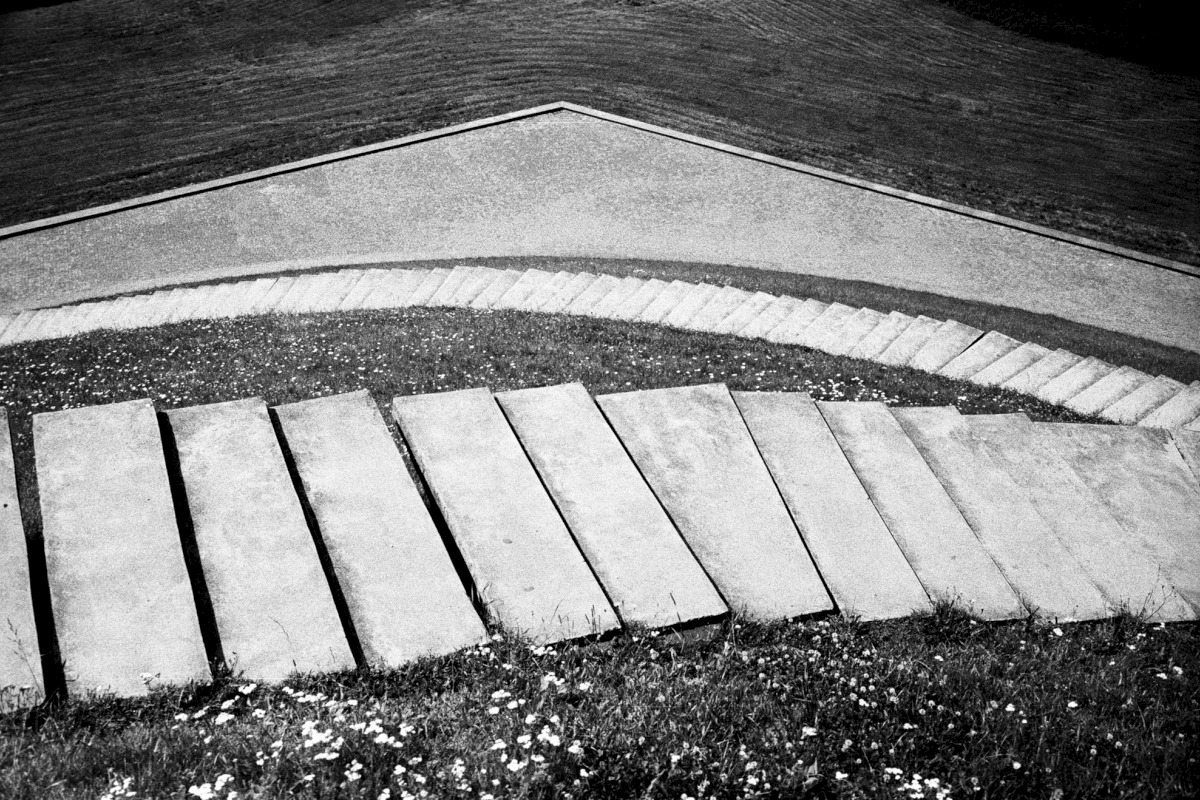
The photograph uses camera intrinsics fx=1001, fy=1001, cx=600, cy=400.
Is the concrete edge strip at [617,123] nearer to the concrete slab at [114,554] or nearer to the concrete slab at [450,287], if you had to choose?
the concrete slab at [450,287]

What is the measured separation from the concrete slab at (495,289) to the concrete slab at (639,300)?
1599 millimetres

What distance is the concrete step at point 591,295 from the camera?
40.1 ft

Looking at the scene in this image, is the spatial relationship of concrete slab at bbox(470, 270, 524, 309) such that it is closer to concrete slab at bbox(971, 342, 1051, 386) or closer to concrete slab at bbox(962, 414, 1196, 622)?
concrete slab at bbox(971, 342, 1051, 386)

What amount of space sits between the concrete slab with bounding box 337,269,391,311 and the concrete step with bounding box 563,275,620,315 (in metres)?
2.68

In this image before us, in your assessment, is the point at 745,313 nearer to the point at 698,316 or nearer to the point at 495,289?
the point at 698,316

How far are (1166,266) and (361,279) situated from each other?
40.9 ft

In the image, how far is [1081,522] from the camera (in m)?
5.86

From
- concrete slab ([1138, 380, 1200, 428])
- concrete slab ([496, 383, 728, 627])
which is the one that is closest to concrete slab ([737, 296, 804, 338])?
concrete slab ([1138, 380, 1200, 428])

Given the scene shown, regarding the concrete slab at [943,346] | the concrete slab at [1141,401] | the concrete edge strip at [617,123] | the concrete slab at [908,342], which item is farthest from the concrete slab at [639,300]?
the concrete edge strip at [617,123]

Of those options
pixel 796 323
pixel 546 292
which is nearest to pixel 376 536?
pixel 796 323

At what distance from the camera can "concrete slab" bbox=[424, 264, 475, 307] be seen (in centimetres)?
1266

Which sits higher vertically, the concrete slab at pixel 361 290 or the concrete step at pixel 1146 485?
the concrete step at pixel 1146 485

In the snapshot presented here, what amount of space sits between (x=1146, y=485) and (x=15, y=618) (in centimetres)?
637

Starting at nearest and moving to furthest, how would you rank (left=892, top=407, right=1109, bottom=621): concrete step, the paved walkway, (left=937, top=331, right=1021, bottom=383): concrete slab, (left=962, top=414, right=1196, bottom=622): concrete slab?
(left=892, top=407, right=1109, bottom=621): concrete step
(left=962, top=414, right=1196, bottom=622): concrete slab
(left=937, top=331, right=1021, bottom=383): concrete slab
the paved walkway
